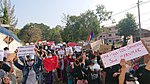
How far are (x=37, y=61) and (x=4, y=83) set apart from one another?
1.67 m

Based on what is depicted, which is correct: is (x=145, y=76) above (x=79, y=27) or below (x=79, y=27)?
below

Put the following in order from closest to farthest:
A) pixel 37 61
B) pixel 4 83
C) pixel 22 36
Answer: pixel 4 83 → pixel 37 61 → pixel 22 36

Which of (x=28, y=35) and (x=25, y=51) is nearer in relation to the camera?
(x=25, y=51)

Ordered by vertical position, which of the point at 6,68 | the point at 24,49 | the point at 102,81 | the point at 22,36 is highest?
the point at 22,36

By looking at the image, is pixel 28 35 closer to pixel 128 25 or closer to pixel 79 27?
pixel 79 27

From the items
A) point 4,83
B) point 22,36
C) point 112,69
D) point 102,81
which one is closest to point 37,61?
point 4,83

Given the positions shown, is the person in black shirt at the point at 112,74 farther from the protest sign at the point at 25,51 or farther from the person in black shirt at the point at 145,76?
the protest sign at the point at 25,51

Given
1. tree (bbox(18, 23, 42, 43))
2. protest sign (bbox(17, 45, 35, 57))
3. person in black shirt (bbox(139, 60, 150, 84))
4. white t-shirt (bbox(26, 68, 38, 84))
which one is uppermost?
tree (bbox(18, 23, 42, 43))

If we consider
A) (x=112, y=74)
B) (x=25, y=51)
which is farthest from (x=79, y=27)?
(x=112, y=74)

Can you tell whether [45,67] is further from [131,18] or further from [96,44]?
[131,18]

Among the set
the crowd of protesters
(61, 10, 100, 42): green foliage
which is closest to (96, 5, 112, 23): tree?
(61, 10, 100, 42): green foliage

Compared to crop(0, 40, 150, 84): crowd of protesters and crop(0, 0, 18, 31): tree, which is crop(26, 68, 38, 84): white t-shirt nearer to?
crop(0, 40, 150, 84): crowd of protesters

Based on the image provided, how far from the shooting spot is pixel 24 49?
9.71 m

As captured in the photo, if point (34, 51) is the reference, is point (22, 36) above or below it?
above
